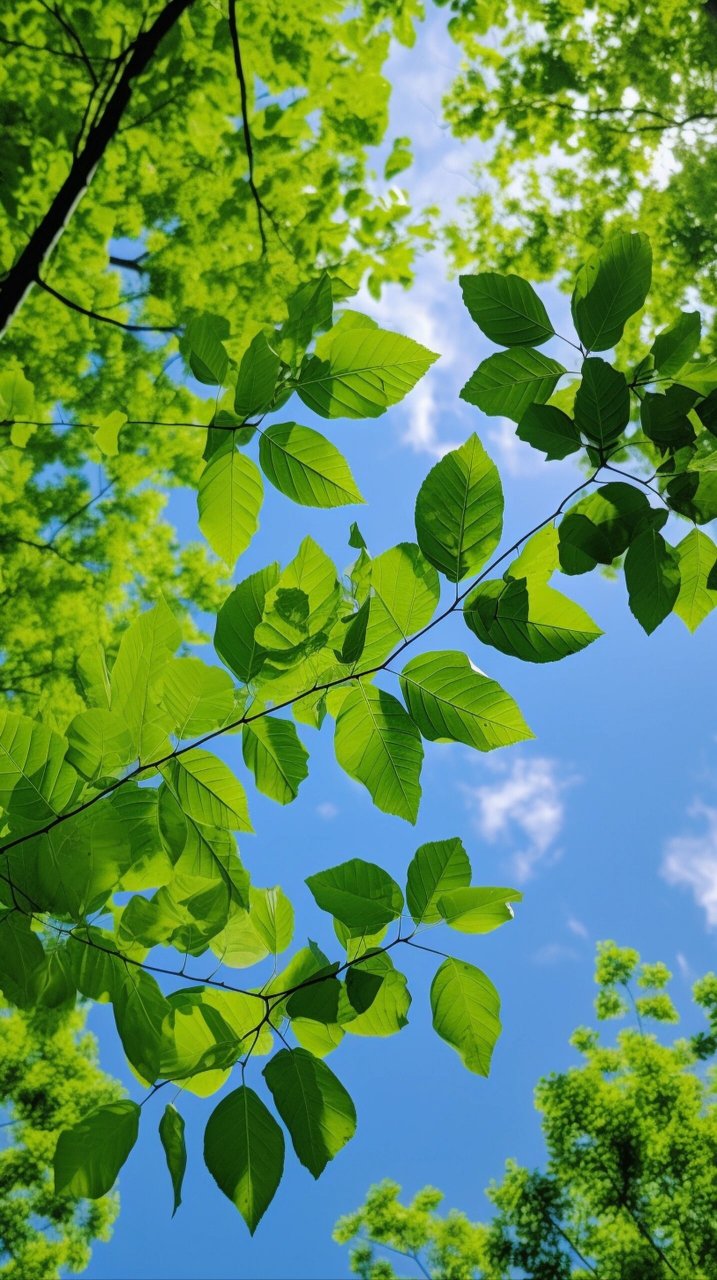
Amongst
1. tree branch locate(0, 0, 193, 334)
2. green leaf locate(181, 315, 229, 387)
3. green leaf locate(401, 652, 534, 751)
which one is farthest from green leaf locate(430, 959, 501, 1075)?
tree branch locate(0, 0, 193, 334)

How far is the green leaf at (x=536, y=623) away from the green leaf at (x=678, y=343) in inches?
11.7

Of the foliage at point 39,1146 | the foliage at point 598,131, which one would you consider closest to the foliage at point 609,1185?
the foliage at point 39,1146

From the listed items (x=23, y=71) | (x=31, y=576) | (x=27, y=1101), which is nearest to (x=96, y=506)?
(x=31, y=576)

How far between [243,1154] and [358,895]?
0.25 m

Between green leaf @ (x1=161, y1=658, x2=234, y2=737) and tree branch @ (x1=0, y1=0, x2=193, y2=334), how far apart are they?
159 cm

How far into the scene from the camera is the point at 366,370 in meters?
0.75

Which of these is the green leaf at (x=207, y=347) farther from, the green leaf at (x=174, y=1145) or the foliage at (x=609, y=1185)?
the foliage at (x=609, y=1185)

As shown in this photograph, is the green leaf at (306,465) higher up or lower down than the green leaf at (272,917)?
higher up

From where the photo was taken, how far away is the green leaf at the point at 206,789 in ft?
2.28

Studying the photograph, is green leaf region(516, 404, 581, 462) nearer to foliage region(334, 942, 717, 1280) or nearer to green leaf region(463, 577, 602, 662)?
green leaf region(463, 577, 602, 662)

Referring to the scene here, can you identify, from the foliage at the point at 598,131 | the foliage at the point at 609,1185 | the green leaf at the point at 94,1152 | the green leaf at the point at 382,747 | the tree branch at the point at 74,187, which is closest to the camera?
the green leaf at the point at 94,1152

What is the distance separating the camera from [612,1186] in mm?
11203

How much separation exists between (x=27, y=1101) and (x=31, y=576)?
28.0 feet

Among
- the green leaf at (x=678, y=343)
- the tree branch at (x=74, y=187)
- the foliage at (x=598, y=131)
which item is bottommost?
the green leaf at (x=678, y=343)
